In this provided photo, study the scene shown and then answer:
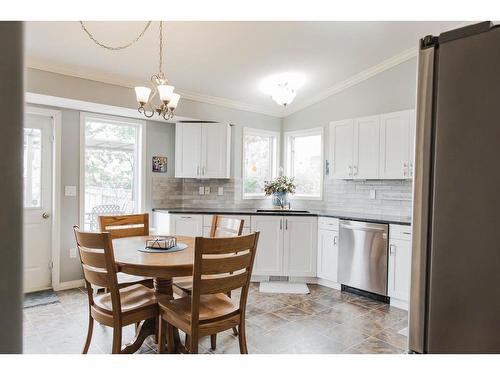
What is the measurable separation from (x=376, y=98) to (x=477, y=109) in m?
3.35

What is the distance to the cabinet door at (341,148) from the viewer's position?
4.05 m

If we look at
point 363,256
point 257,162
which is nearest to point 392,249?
point 363,256

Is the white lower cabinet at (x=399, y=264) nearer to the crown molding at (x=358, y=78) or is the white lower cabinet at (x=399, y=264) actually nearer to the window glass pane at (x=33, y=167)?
the crown molding at (x=358, y=78)

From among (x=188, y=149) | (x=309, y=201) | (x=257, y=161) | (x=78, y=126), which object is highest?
(x=78, y=126)

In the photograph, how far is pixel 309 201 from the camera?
4809mm

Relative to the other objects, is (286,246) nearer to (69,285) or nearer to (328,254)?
(328,254)

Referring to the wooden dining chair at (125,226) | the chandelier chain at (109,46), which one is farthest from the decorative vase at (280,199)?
the chandelier chain at (109,46)

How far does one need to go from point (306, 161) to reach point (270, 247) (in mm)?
1515

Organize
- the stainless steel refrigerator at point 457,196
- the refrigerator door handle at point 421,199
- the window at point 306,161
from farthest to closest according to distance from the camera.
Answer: the window at point 306,161 → the refrigerator door handle at point 421,199 → the stainless steel refrigerator at point 457,196

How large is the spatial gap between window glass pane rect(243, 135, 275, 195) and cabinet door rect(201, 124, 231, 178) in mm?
448

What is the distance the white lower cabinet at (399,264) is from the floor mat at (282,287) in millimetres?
967

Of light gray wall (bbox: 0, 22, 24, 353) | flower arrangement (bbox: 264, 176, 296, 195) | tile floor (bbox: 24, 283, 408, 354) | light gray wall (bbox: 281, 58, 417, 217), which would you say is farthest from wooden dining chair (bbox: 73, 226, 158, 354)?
light gray wall (bbox: 281, 58, 417, 217)

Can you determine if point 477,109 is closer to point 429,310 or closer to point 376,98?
point 429,310
